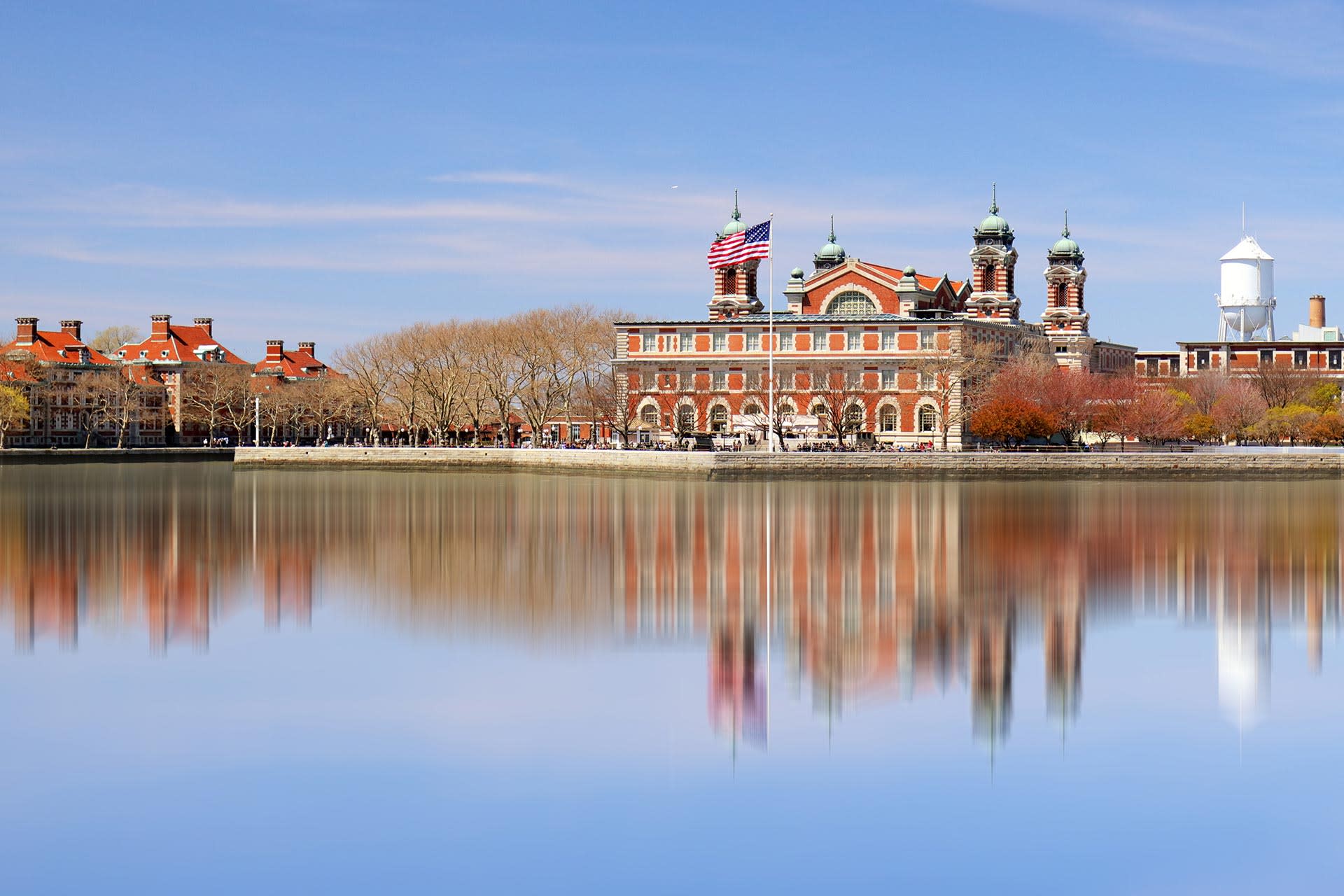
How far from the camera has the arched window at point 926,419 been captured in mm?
100125

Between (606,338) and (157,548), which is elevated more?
(606,338)

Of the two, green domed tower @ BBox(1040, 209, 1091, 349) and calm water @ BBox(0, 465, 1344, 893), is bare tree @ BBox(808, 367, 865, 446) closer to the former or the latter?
green domed tower @ BBox(1040, 209, 1091, 349)

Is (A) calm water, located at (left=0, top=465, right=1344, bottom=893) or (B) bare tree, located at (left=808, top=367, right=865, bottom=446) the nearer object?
(A) calm water, located at (left=0, top=465, right=1344, bottom=893)

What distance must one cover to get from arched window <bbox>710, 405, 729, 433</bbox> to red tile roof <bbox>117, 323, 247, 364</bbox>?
54569 mm

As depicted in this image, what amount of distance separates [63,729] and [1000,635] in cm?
1264

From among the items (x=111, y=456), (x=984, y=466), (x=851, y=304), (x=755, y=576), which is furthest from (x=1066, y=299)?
(x=755, y=576)

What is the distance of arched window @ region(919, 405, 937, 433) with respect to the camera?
100 m

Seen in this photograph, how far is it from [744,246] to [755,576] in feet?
122

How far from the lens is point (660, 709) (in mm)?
18828

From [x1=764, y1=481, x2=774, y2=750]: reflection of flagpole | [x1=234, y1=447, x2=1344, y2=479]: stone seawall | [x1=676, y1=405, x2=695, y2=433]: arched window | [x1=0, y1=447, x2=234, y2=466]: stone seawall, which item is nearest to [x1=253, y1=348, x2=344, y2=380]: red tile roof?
[x1=0, y1=447, x2=234, y2=466]: stone seawall

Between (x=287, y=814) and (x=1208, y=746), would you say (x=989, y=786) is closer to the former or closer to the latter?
(x=1208, y=746)

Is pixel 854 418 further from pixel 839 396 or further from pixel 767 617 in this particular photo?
pixel 767 617

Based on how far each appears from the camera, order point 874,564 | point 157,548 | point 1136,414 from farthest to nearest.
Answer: point 1136,414, point 157,548, point 874,564

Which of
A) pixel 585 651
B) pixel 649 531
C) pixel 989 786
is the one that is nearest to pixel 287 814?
pixel 989 786
